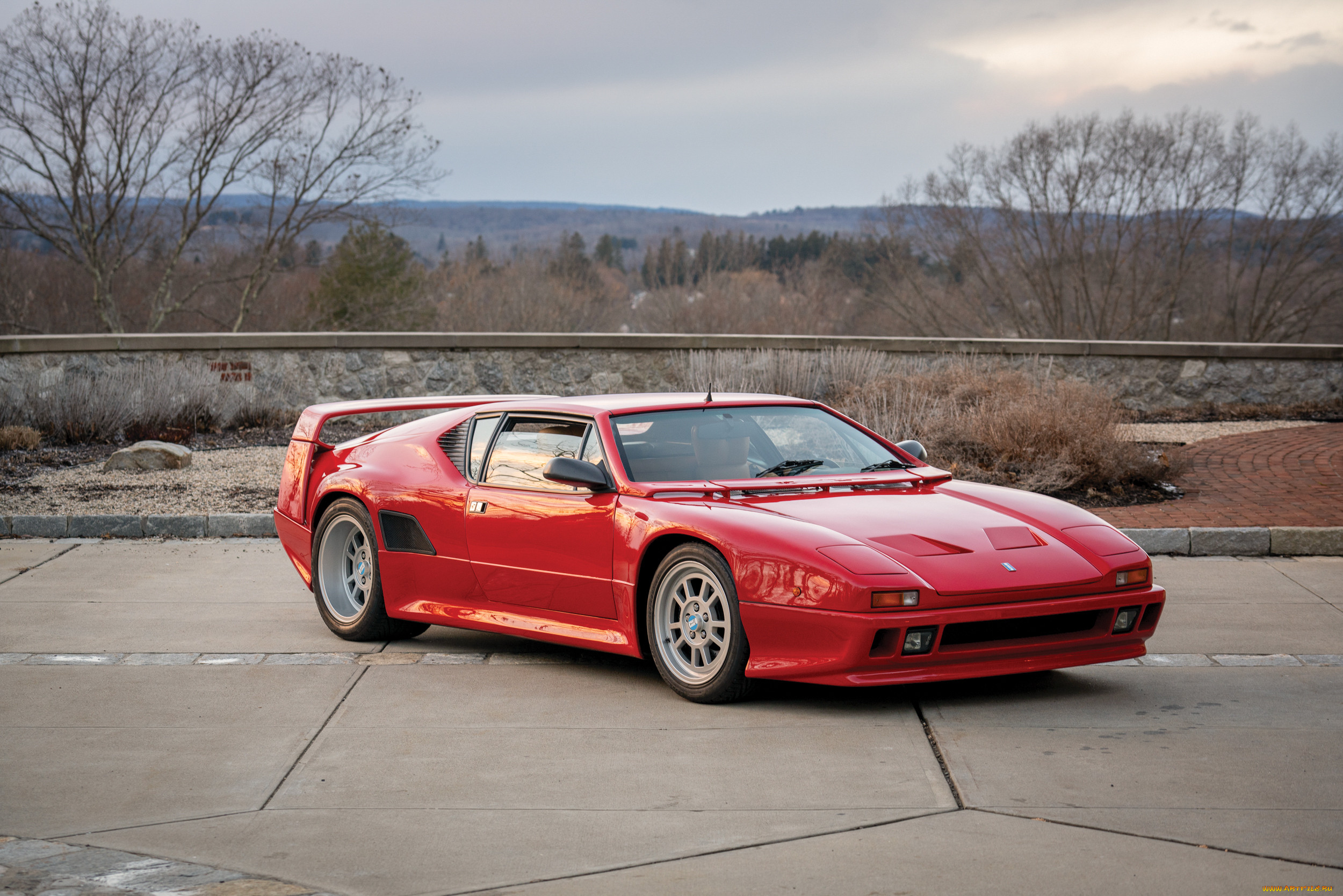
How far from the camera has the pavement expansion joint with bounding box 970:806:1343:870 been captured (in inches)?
128

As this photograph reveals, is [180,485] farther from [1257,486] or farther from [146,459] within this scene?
[1257,486]

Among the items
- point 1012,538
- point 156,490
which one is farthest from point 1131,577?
point 156,490

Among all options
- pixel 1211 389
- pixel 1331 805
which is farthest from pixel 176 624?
pixel 1211 389

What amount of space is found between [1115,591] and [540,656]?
278 centimetres

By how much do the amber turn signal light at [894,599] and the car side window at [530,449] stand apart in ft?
5.64

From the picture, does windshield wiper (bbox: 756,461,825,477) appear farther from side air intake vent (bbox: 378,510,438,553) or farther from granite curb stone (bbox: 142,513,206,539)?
granite curb stone (bbox: 142,513,206,539)

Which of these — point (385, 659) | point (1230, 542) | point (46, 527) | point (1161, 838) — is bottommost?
point (46, 527)

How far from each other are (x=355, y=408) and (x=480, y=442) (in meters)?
1.34

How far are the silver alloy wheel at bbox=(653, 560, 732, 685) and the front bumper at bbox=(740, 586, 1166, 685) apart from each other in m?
0.18

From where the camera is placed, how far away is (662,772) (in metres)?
4.21

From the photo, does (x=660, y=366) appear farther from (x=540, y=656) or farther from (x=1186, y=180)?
(x=1186, y=180)

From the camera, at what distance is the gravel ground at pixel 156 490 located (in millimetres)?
10352

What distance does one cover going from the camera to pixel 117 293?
1383 inches

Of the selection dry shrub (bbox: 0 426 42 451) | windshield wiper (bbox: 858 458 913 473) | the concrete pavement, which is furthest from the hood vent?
dry shrub (bbox: 0 426 42 451)
